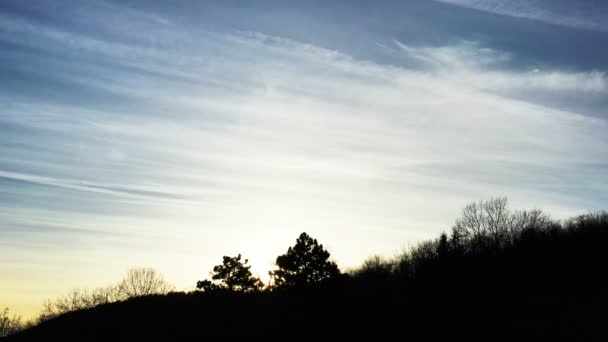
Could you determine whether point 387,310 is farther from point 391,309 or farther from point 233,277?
point 233,277

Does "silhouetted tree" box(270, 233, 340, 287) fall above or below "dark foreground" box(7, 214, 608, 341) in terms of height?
above

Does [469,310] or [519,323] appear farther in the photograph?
[469,310]

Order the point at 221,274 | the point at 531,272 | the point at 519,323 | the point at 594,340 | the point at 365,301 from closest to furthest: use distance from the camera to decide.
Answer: the point at 594,340, the point at 519,323, the point at 365,301, the point at 531,272, the point at 221,274

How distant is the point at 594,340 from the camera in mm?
23938

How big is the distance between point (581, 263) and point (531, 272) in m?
6.35

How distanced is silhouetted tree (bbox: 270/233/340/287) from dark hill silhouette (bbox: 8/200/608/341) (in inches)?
59.7

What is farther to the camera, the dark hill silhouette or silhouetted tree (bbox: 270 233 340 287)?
silhouetted tree (bbox: 270 233 340 287)

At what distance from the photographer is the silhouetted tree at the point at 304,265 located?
139 feet

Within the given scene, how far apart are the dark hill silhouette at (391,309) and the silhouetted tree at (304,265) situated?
1.52 m

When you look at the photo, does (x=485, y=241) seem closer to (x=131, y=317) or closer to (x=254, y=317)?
(x=254, y=317)

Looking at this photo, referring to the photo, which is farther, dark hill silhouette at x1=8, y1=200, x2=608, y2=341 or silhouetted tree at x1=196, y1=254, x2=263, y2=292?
silhouetted tree at x1=196, y1=254, x2=263, y2=292

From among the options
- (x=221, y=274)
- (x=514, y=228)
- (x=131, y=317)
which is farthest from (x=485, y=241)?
(x=131, y=317)

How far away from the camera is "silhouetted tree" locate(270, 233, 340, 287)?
42406 mm

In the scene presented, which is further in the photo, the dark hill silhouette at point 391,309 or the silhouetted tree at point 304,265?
the silhouetted tree at point 304,265
